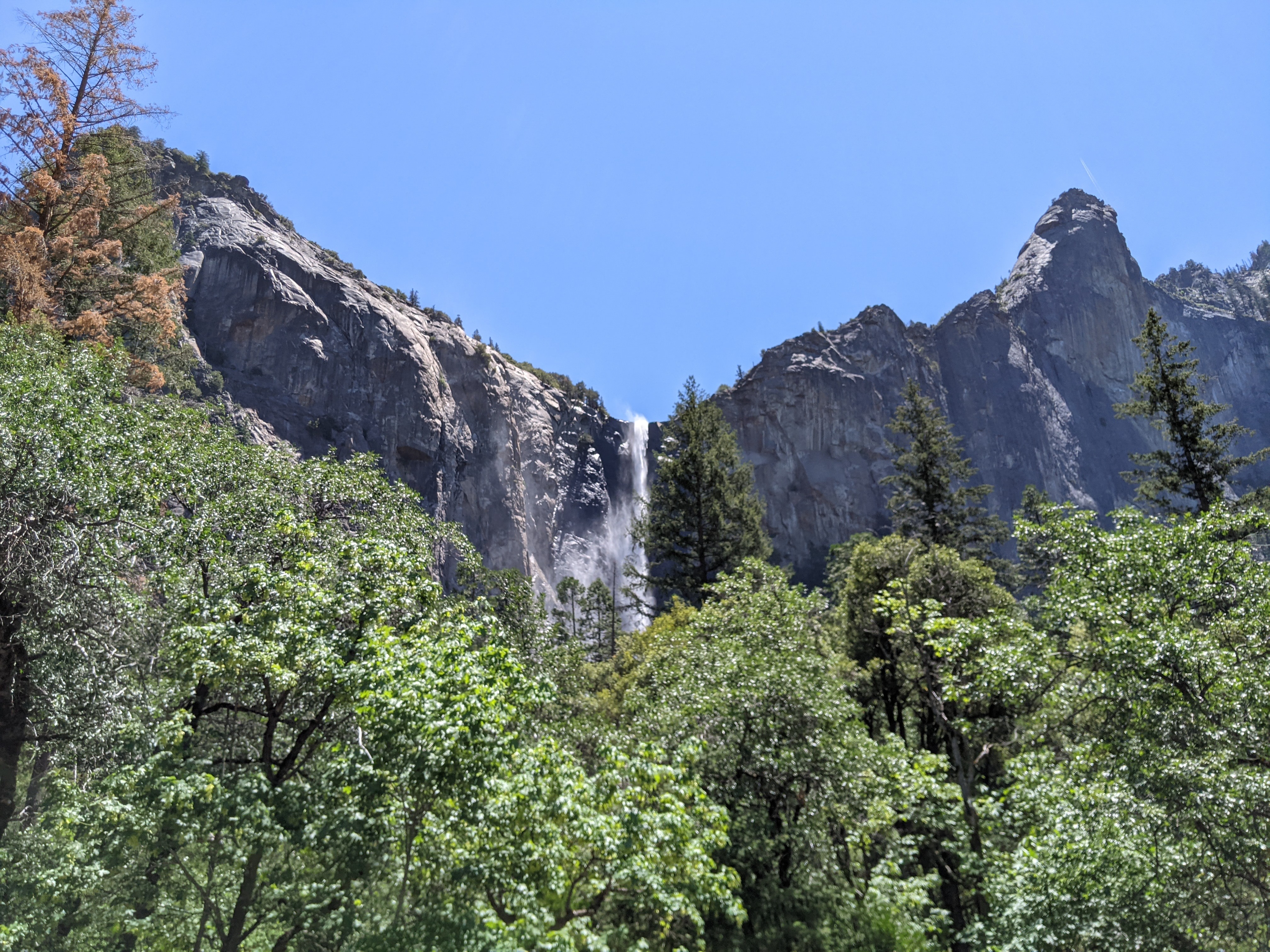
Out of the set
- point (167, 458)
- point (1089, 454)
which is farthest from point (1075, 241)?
point (167, 458)

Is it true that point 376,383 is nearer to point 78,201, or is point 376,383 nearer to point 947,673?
point 78,201

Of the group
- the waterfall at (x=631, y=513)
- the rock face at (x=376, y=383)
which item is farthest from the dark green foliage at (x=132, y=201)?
the waterfall at (x=631, y=513)

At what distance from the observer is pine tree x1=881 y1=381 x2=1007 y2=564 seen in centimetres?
2742

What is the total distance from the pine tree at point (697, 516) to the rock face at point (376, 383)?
27798mm

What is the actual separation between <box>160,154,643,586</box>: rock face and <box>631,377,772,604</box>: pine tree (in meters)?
27.8

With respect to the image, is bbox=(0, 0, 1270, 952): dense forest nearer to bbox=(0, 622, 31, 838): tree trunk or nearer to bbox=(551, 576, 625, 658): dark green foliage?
bbox=(0, 622, 31, 838): tree trunk

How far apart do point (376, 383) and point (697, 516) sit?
3712 centimetres

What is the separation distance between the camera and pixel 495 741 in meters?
6.70

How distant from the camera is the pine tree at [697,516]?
1100 inches

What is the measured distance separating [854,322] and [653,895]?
8774 centimetres

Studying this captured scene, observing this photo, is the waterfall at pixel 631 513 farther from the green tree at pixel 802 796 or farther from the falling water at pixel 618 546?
the green tree at pixel 802 796

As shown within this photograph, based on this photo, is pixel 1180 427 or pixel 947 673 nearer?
pixel 947 673

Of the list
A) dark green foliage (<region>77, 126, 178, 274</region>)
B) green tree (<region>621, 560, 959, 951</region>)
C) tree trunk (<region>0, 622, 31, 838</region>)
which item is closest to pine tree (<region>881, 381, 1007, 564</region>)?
green tree (<region>621, 560, 959, 951</region>)

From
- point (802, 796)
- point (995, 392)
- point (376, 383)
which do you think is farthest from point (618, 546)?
point (802, 796)
